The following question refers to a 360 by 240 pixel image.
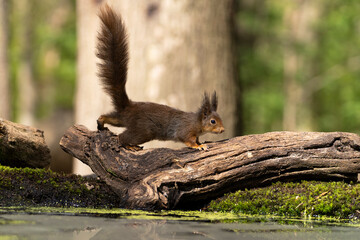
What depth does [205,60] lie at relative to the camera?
5.86 metres

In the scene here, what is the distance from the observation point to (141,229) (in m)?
2.57

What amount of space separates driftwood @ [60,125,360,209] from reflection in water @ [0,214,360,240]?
823 millimetres

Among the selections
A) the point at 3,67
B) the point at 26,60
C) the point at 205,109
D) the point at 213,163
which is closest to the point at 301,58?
the point at 3,67

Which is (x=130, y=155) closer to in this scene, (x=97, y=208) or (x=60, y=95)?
(x=97, y=208)

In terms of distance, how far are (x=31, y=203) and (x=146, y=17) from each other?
134 inches

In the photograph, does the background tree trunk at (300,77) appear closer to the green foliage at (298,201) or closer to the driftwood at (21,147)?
the green foliage at (298,201)

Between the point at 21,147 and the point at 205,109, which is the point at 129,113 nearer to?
the point at 205,109

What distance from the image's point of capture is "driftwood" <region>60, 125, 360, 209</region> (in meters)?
3.80

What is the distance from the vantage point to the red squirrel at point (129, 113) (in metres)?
4.39

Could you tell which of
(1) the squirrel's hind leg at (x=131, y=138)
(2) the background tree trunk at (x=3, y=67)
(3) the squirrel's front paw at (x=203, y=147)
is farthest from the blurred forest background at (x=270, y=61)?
(3) the squirrel's front paw at (x=203, y=147)

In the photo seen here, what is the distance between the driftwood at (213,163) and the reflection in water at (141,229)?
2.70 feet

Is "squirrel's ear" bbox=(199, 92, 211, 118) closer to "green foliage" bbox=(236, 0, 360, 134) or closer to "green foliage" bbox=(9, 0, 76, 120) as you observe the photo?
"green foliage" bbox=(236, 0, 360, 134)

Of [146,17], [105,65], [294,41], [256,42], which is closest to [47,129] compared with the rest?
[256,42]

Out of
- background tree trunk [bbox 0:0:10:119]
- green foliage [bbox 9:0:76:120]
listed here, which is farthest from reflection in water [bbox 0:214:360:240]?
green foliage [bbox 9:0:76:120]
